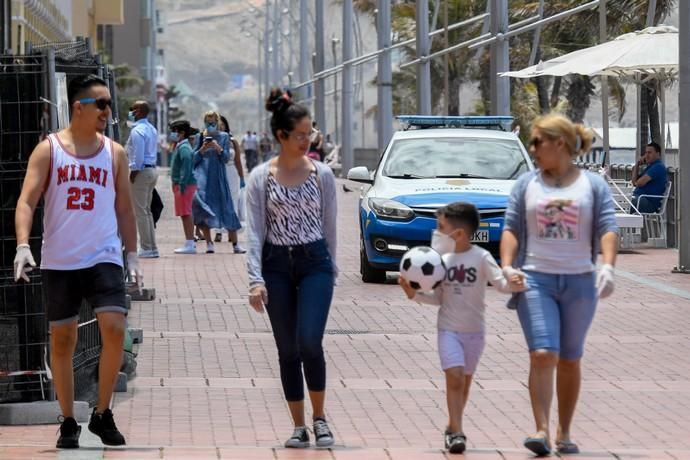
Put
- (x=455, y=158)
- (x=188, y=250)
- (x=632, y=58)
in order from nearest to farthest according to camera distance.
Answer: (x=455, y=158), (x=188, y=250), (x=632, y=58)

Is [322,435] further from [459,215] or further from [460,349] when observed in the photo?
[459,215]

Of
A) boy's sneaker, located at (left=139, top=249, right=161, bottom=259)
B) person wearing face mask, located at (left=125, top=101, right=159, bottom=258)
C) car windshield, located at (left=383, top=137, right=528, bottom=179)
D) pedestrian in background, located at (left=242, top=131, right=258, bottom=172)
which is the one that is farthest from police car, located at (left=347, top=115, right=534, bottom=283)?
pedestrian in background, located at (left=242, top=131, right=258, bottom=172)

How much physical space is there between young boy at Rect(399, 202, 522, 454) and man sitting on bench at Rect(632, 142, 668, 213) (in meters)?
15.3

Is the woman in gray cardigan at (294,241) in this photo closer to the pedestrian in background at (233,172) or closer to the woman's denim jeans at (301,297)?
the woman's denim jeans at (301,297)

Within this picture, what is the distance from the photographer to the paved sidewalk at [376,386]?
8609 millimetres

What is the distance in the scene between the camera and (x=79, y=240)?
8.21 m

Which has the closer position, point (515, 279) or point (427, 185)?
point (515, 279)

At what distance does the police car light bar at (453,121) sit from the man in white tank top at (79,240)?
38.3 feet

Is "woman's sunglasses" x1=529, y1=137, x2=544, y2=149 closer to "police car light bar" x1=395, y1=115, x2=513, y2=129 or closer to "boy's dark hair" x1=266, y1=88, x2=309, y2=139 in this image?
"boy's dark hair" x1=266, y1=88, x2=309, y2=139

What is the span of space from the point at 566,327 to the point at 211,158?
14.5m

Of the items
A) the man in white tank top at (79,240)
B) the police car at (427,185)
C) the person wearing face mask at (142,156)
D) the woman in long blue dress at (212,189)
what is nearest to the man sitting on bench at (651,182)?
the police car at (427,185)

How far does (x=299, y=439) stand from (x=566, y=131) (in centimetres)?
189

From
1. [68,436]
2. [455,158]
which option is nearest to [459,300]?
[68,436]

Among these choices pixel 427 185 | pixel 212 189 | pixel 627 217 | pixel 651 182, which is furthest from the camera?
pixel 651 182
